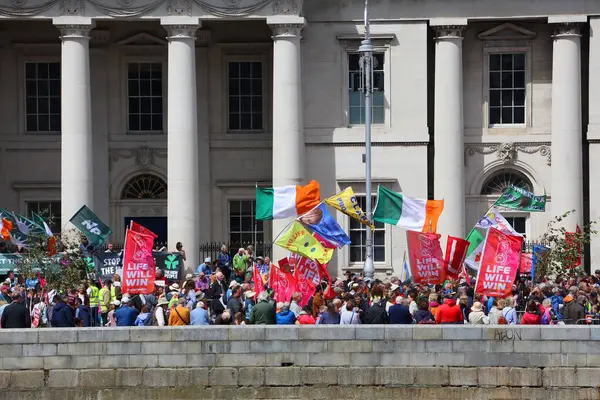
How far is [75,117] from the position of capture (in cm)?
6225

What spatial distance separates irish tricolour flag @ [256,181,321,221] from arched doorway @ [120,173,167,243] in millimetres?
11550

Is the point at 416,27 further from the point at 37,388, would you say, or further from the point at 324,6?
the point at 37,388

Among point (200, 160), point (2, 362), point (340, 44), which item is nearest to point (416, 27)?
point (340, 44)

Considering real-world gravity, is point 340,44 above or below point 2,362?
above

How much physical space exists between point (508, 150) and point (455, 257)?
13.4 m

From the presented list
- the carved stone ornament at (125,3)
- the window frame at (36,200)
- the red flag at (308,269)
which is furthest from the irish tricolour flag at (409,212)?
the window frame at (36,200)

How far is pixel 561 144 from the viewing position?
6338cm

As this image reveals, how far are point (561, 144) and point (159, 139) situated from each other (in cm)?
1169

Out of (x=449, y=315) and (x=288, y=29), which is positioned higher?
(x=288, y=29)

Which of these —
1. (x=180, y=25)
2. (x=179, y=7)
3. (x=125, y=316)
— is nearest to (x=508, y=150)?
(x=180, y=25)

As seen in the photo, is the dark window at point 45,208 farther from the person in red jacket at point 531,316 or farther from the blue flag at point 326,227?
the person in red jacket at point 531,316

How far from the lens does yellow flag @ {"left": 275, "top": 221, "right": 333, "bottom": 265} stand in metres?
49.8

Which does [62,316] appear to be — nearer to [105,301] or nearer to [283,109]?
[105,301]

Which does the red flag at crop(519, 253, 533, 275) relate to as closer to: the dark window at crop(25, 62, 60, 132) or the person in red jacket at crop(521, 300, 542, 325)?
the person in red jacket at crop(521, 300, 542, 325)
